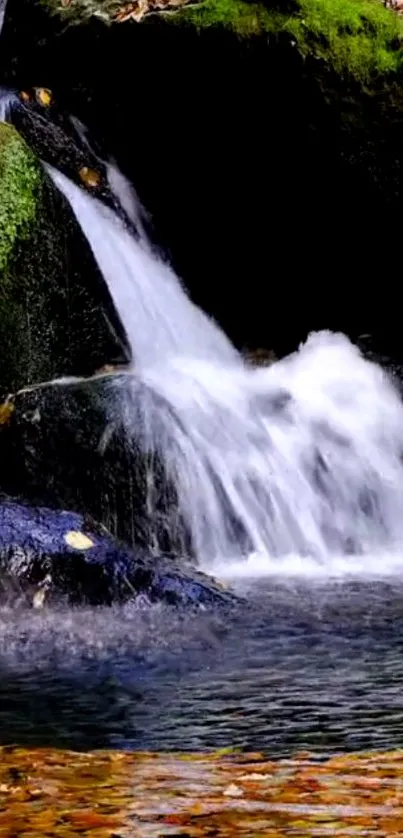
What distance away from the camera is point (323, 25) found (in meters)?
9.47

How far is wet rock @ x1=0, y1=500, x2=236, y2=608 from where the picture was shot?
5484 mm

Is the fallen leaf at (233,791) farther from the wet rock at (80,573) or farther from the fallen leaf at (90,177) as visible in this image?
the fallen leaf at (90,177)

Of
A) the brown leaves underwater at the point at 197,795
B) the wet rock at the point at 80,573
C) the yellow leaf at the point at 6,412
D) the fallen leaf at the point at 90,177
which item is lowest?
the brown leaves underwater at the point at 197,795

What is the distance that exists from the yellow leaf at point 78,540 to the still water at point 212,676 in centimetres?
41

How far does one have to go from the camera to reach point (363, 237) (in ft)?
34.0

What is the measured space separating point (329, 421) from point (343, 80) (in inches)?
113

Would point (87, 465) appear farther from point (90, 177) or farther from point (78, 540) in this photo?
point (90, 177)

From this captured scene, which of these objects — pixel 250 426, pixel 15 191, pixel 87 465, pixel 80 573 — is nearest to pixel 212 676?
pixel 80 573

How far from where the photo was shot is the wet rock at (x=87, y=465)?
7215 millimetres

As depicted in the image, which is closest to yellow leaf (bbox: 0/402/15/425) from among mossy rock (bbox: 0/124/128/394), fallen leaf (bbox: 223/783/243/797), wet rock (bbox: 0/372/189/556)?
wet rock (bbox: 0/372/189/556)

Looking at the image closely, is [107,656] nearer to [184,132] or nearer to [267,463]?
[267,463]

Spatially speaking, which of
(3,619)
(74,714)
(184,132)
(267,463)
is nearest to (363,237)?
(184,132)

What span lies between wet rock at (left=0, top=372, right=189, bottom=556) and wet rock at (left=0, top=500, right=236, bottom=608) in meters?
1.35

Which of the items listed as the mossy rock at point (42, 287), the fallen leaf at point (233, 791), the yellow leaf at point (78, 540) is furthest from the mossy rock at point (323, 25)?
the fallen leaf at point (233, 791)
